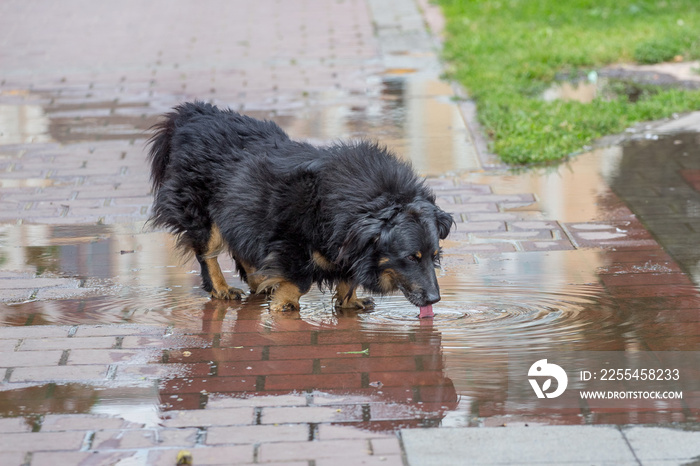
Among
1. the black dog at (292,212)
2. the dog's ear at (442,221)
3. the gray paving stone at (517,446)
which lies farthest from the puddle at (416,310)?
the dog's ear at (442,221)

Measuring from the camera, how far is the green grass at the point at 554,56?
341 inches

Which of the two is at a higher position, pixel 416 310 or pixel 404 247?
pixel 404 247

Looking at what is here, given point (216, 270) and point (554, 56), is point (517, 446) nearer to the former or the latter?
point (216, 270)

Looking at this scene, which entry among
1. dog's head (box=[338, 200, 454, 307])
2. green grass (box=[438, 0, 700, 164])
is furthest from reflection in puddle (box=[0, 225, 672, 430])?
green grass (box=[438, 0, 700, 164])

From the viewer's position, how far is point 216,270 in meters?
5.65

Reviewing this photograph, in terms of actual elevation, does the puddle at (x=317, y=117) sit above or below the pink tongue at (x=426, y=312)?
below

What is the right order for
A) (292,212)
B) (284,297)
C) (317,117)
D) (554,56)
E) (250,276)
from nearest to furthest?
1. (292,212)
2. (284,297)
3. (250,276)
4. (317,117)
5. (554,56)

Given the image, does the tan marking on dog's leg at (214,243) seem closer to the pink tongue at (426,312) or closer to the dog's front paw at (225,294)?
the dog's front paw at (225,294)

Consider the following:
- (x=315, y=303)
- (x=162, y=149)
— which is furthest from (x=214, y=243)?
(x=162, y=149)

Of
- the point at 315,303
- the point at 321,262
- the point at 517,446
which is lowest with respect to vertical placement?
the point at 315,303

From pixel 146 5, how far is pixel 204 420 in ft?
45.4

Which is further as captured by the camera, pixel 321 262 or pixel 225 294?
pixel 225 294

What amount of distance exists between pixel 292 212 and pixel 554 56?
278 inches

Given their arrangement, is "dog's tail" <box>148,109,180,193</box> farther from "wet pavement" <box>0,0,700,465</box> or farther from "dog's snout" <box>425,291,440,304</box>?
"dog's snout" <box>425,291,440,304</box>
